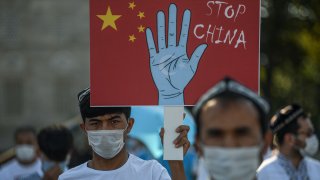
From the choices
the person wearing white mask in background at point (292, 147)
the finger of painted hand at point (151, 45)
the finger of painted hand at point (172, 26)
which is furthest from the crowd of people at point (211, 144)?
the finger of painted hand at point (172, 26)

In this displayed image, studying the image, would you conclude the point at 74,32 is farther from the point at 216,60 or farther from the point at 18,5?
the point at 216,60

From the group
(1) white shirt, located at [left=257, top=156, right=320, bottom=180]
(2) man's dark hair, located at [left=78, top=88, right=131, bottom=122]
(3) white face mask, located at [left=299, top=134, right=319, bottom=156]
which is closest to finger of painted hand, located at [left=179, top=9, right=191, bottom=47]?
(2) man's dark hair, located at [left=78, top=88, right=131, bottom=122]

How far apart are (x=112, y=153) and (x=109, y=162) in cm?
6

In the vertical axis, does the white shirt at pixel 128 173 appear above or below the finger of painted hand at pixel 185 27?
below

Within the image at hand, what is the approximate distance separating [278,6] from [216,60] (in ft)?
50.8

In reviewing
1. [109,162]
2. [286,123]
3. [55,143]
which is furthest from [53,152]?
[109,162]

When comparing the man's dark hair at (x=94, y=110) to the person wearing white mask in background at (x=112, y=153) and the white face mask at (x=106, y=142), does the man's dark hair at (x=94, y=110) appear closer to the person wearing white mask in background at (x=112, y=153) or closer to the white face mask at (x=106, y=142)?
the person wearing white mask in background at (x=112, y=153)

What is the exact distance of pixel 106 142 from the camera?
225 inches

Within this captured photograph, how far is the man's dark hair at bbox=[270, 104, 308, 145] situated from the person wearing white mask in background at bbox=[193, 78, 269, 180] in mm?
3757

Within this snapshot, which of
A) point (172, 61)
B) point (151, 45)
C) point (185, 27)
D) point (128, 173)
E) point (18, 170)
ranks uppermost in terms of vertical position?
point (185, 27)

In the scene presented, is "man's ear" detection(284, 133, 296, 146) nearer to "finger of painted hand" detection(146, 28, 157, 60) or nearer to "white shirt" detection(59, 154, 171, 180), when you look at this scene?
"finger of painted hand" detection(146, 28, 157, 60)

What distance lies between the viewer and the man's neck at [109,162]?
5.73 meters

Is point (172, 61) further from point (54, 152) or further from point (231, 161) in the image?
point (54, 152)

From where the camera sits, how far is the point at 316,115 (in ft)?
80.8
